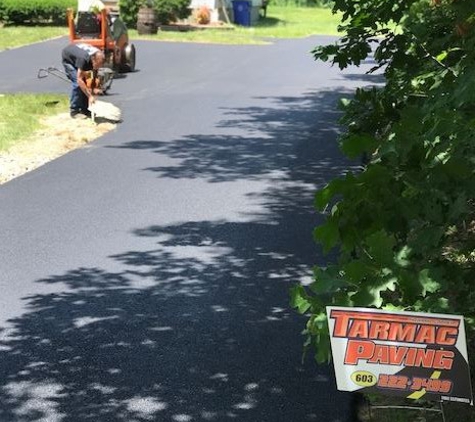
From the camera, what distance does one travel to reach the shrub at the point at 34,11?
100 ft

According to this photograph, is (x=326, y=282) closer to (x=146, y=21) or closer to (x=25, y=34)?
(x=25, y=34)

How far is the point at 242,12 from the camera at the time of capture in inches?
1433

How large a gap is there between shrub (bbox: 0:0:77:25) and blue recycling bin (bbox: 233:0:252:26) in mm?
7729

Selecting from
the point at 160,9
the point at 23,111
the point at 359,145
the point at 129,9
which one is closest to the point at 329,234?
the point at 359,145

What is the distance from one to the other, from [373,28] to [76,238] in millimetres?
3640

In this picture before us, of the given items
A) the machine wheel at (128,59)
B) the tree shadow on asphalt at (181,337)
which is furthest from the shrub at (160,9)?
the tree shadow on asphalt at (181,337)

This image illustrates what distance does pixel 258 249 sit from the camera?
23.5 ft

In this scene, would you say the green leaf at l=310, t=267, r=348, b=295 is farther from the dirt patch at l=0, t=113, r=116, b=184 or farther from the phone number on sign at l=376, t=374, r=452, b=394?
the dirt patch at l=0, t=113, r=116, b=184

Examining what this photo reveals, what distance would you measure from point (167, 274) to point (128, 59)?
13.9 meters

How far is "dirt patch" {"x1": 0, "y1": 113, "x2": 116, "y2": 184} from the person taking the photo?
10477 mm

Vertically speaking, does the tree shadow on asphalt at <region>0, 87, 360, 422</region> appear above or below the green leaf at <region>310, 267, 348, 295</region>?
below

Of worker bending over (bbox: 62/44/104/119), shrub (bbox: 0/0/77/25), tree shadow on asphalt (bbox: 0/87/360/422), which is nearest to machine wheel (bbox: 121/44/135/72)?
worker bending over (bbox: 62/44/104/119)

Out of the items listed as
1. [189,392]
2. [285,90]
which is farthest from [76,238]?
[285,90]

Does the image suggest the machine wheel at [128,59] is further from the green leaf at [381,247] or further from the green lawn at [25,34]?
the green leaf at [381,247]
